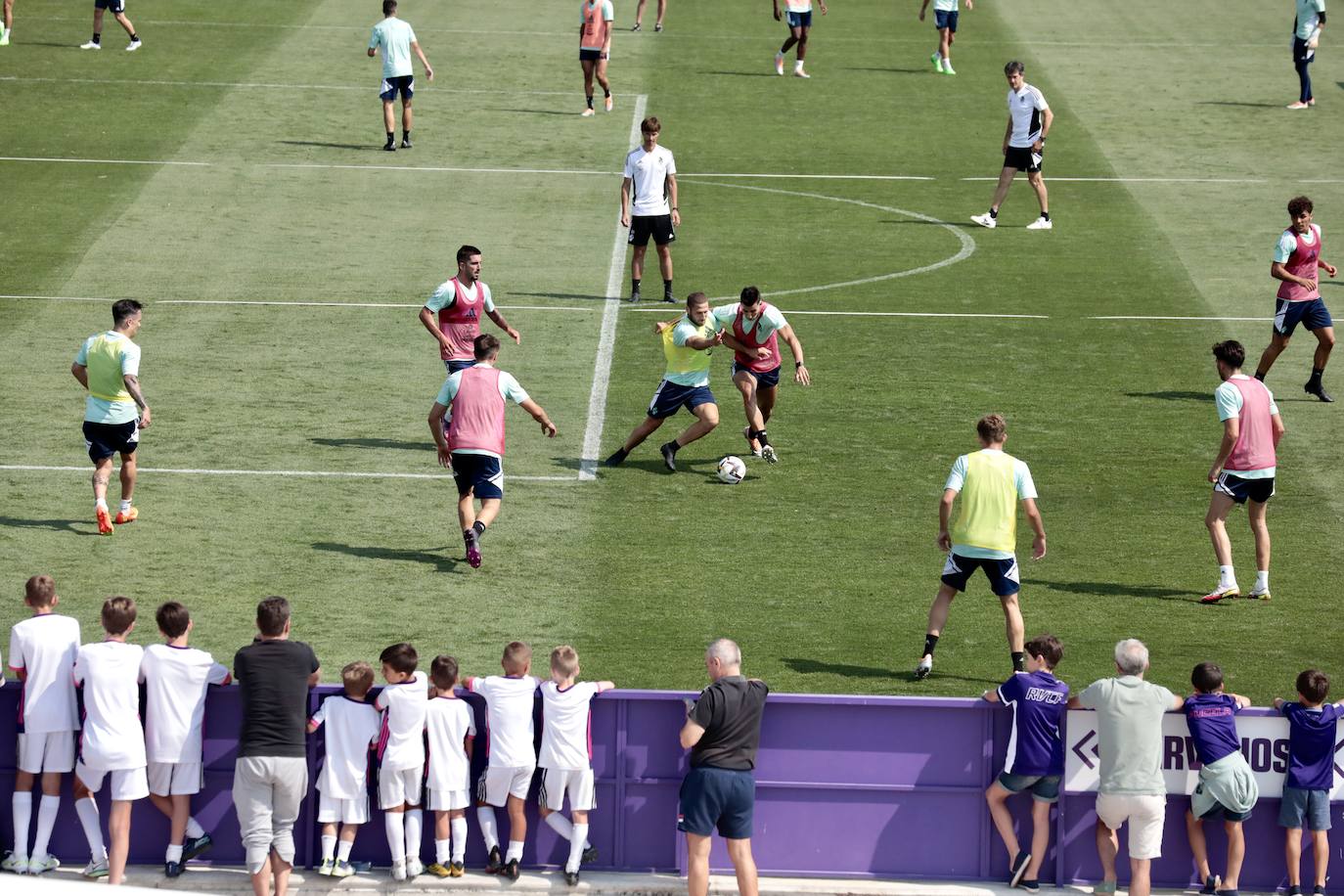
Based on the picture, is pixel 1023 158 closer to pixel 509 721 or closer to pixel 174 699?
pixel 509 721

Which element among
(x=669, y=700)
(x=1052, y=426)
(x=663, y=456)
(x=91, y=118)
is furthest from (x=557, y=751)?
(x=91, y=118)

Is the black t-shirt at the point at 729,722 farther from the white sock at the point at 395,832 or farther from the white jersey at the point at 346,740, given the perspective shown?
the white jersey at the point at 346,740

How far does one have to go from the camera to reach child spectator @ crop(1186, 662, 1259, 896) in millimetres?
10469

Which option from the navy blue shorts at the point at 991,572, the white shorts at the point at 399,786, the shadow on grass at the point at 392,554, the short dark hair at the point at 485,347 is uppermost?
the short dark hair at the point at 485,347

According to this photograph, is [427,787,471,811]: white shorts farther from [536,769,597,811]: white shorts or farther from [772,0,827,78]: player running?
[772,0,827,78]: player running

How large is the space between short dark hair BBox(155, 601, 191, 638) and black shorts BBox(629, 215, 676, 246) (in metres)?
12.9

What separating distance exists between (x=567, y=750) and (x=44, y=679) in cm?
290

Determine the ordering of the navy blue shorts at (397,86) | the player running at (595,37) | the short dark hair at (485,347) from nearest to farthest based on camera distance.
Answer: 1. the short dark hair at (485,347)
2. the navy blue shorts at (397,86)
3. the player running at (595,37)

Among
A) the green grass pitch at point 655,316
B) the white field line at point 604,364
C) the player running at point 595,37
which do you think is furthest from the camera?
the player running at point 595,37

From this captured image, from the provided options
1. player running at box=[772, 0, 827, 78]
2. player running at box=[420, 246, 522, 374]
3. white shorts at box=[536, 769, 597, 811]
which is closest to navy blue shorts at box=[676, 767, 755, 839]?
white shorts at box=[536, 769, 597, 811]

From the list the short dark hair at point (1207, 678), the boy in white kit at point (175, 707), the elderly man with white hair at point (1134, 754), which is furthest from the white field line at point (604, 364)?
the short dark hair at point (1207, 678)

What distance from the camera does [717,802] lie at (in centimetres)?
1020

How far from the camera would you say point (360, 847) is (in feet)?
35.7

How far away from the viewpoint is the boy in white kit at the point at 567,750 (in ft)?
34.6
